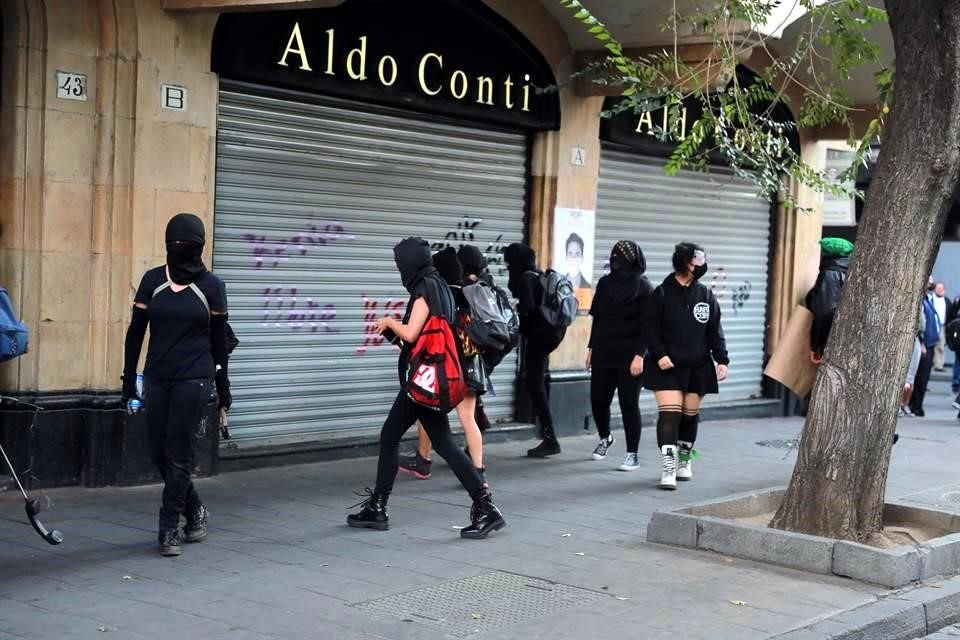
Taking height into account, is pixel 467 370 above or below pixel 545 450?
above

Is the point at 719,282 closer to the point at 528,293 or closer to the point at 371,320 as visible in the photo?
the point at 528,293

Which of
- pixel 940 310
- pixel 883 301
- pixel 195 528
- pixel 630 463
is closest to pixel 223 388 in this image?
pixel 195 528

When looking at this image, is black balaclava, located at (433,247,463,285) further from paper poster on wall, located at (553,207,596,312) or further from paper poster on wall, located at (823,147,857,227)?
paper poster on wall, located at (823,147,857,227)

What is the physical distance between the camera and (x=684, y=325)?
9.71 metres

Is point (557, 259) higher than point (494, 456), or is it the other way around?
point (557, 259)

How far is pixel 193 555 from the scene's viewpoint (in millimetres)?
7090

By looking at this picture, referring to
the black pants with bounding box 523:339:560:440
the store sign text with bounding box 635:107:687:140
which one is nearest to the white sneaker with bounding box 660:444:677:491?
the black pants with bounding box 523:339:560:440

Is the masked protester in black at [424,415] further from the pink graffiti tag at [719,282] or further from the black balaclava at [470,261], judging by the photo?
the pink graffiti tag at [719,282]

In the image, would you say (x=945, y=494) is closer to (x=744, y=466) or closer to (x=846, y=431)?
(x=744, y=466)

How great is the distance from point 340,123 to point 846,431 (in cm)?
490

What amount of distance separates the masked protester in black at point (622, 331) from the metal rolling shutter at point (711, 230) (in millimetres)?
2835

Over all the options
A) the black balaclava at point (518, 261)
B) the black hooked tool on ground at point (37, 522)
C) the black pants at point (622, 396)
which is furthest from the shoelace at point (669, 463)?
the black hooked tool on ground at point (37, 522)

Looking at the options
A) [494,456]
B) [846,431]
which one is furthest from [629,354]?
[846,431]

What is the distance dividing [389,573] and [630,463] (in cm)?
424
